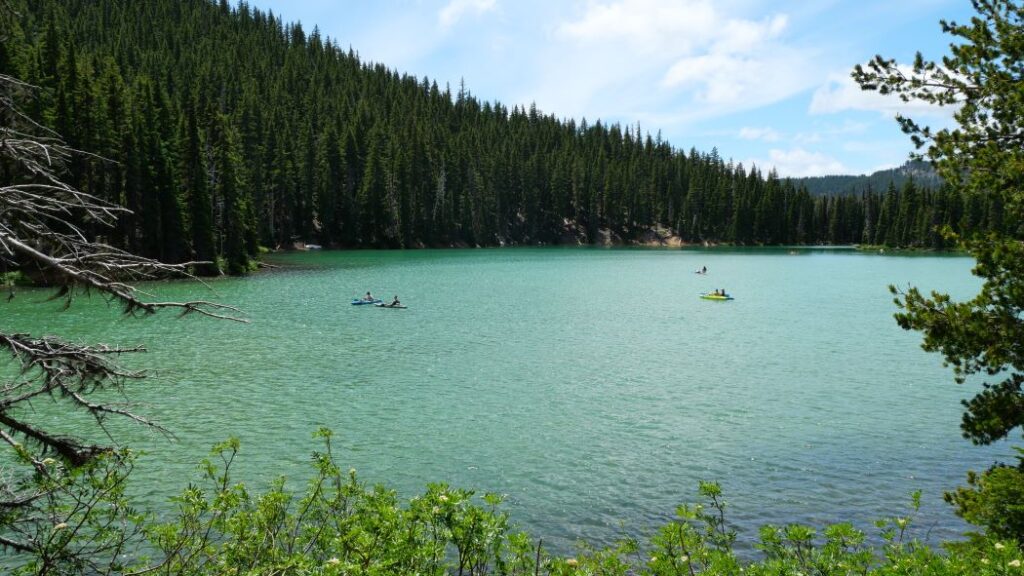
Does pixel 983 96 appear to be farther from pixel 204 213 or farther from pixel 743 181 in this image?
pixel 743 181

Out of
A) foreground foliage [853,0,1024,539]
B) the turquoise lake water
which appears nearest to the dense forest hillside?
the turquoise lake water

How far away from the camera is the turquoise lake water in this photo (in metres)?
14.7

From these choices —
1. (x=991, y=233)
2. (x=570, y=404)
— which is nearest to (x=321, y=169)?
(x=570, y=404)

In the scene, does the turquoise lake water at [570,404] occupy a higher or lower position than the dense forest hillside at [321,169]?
lower

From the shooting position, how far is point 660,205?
185 meters

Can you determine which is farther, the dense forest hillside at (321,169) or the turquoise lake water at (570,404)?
the dense forest hillside at (321,169)

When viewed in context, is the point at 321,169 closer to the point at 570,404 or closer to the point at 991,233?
the point at 570,404

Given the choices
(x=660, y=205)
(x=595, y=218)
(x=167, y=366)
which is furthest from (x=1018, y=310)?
(x=660, y=205)

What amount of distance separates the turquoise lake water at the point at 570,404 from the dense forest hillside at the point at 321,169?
70.9 ft

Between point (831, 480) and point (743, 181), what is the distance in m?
184

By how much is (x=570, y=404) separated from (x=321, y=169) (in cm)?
11169

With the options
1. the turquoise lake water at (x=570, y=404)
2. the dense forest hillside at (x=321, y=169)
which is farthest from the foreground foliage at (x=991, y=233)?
the dense forest hillside at (x=321, y=169)

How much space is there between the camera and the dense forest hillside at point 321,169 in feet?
201

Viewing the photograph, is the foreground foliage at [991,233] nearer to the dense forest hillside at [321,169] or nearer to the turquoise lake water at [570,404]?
the turquoise lake water at [570,404]
